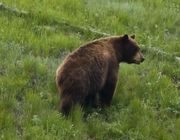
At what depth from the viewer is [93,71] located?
8.41m

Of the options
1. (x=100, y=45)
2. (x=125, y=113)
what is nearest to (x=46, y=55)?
(x=100, y=45)

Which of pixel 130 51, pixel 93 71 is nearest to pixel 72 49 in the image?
pixel 130 51

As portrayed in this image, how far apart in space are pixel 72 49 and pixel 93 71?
228 cm

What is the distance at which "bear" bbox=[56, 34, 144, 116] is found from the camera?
798 centimetres

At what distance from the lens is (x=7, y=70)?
9.18 meters

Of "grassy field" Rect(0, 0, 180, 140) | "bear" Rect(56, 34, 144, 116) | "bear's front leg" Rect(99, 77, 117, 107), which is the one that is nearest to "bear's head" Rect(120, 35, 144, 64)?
"bear" Rect(56, 34, 144, 116)

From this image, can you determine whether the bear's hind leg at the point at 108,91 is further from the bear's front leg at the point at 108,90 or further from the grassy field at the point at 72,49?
the grassy field at the point at 72,49

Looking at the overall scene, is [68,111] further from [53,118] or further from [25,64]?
[25,64]

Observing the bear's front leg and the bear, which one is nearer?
the bear

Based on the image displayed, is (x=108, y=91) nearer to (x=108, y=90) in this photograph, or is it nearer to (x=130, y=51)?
(x=108, y=90)

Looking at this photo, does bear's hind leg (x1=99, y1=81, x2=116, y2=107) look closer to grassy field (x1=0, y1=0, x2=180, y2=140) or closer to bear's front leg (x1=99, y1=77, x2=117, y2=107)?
bear's front leg (x1=99, y1=77, x2=117, y2=107)

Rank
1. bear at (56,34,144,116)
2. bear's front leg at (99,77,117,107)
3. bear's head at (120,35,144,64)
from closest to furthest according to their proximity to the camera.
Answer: bear at (56,34,144,116) < bear's front leg at (99,77,117,107) < bear's head at (120,35,144,64)

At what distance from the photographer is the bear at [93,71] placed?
7.98 metres

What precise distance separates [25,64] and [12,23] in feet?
5.87
